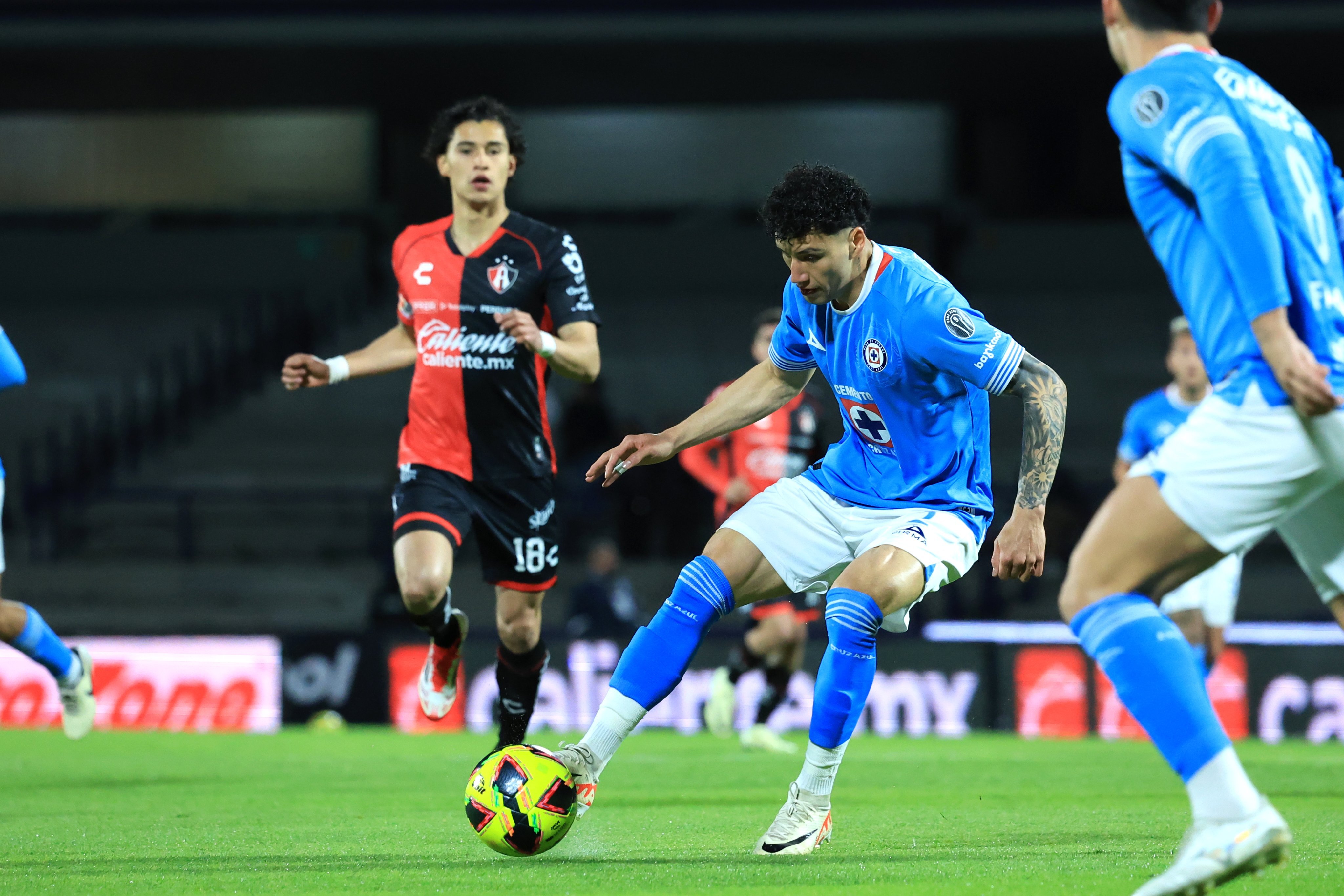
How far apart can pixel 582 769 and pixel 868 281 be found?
1754mm

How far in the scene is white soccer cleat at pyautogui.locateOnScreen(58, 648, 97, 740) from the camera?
7277mm

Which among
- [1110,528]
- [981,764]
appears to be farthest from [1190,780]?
[981,764]

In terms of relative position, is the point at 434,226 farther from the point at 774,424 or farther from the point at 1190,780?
the point at 1190,780

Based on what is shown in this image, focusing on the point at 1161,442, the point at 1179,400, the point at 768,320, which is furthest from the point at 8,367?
the point at 1179,400

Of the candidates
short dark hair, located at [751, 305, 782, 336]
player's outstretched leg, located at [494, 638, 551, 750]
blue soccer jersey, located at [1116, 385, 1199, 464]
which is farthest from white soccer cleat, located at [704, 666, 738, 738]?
player's outstretched leg, located at [494, 638, 551, 750]

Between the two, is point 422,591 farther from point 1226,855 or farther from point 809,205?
point 1226,855

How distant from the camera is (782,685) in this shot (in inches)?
378

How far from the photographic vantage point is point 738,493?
941cm

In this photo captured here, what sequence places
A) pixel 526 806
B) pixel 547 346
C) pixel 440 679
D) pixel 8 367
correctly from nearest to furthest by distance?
pixel 526 806, pixel 547 346, pixel 8 367, pixel 440 679

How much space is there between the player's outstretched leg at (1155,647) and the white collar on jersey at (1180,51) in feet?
3.11

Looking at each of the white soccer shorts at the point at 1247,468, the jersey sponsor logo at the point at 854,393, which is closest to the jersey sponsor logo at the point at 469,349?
the jersey sponsor logo at the point at 854,393

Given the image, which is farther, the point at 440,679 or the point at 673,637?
the point at 440,679

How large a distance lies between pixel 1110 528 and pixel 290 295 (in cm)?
1975

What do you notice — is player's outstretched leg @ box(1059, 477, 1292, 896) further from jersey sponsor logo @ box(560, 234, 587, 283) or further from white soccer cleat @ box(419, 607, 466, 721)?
white soccer cleat @ box(419, 607, 466, 721)
